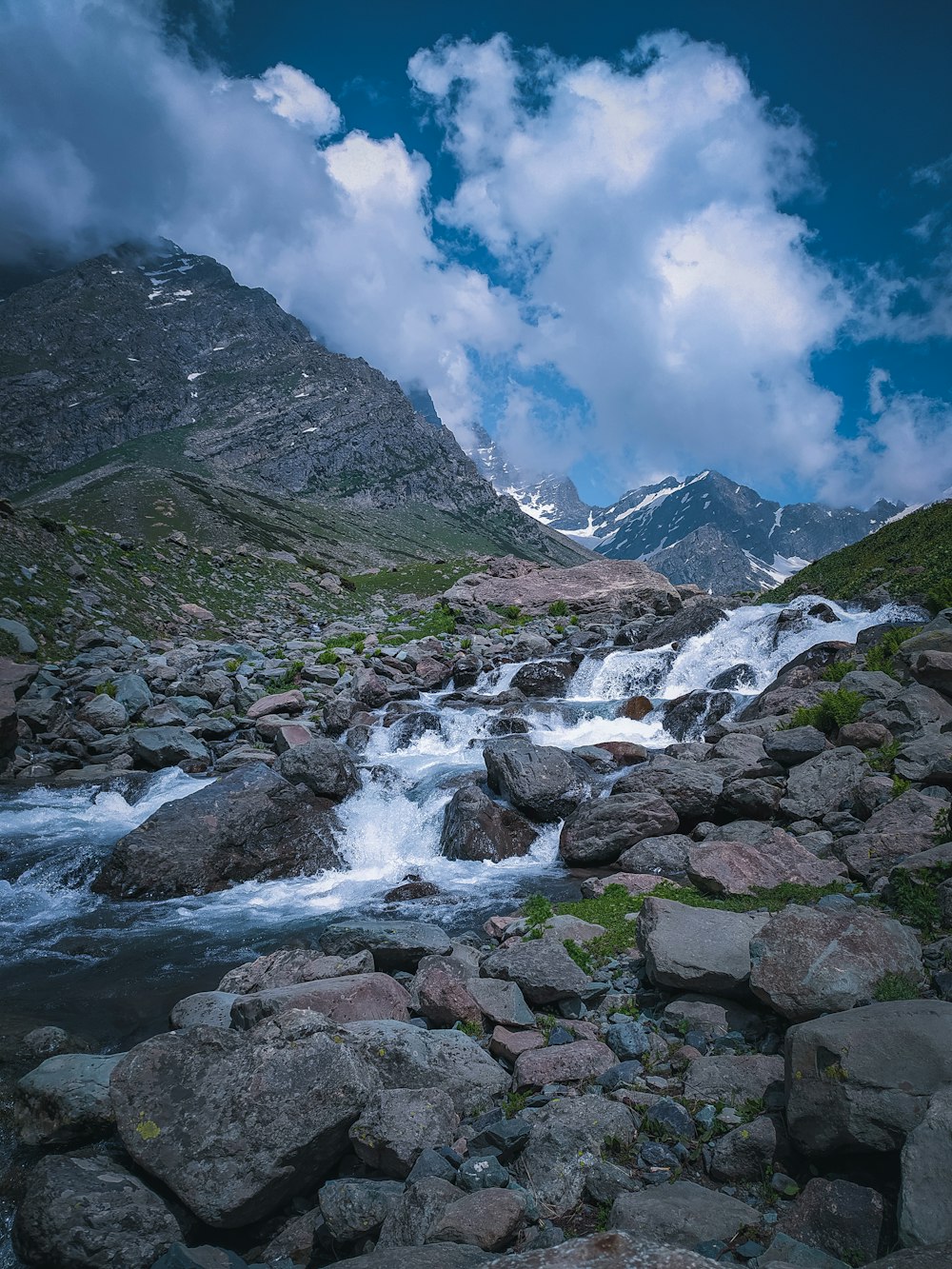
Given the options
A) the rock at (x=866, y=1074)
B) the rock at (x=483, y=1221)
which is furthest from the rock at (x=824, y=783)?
the rock at (x=483, y=1221)

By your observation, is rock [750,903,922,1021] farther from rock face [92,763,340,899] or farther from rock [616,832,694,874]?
rock face [92,763,340,899]


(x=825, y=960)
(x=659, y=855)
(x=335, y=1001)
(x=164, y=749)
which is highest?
(x=164, y=749)

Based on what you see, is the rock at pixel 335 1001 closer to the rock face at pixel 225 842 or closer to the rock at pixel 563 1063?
the rock at pixel 563 1063

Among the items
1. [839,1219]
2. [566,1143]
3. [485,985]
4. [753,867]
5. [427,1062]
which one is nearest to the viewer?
[839,1219]

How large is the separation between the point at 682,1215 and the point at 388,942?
5.61 meters

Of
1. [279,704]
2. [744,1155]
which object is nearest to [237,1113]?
[744,1155]

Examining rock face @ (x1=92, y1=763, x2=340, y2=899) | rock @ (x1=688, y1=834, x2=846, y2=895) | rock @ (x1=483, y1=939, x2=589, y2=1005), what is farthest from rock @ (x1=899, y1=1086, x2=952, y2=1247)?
rock face @ (x1=92, y1=763, x2=340, y2=899)

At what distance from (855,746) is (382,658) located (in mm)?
20981

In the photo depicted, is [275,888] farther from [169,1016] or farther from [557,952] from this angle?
[557,952]

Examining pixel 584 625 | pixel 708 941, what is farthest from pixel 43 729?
pixel 584 625

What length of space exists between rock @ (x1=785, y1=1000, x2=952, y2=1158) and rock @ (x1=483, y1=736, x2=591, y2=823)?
36.6 feet

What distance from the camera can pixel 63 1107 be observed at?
5.58 m

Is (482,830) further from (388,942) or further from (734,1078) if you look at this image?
(734,1078)

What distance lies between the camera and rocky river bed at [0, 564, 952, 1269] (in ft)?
14.4
